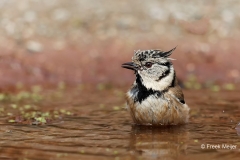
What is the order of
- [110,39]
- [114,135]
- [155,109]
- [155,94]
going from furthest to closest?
[110,39] < [155,94] < [155,109] < [114,135]

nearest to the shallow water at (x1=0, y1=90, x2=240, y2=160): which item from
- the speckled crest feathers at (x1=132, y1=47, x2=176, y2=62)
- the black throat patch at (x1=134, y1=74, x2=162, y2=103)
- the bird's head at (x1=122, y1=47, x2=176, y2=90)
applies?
the black throat patch at (x1=134, y1=74, x2=162, y2=103)

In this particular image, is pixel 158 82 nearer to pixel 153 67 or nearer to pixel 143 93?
pixel 153 67

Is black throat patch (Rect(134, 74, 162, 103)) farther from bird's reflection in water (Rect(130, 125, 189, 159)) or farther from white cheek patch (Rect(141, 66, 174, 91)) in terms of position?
bird's reflection in water (Rect(130, 125, 189, 159))

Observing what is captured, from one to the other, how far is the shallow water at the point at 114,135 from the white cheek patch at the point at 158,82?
0.66 meters

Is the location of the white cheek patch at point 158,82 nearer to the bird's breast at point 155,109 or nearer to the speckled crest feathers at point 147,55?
the bird's breast at point 155,109

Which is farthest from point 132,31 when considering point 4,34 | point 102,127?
point 102,127

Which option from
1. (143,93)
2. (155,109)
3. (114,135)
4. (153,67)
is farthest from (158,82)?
(114,135)

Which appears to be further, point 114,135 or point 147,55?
point 147,55

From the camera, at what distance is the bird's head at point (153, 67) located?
8602 millimetres

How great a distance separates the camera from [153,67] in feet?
28.5

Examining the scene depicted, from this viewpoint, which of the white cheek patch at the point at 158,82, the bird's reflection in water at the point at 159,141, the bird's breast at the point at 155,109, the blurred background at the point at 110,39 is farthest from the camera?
the blurred background at the point at 110,39

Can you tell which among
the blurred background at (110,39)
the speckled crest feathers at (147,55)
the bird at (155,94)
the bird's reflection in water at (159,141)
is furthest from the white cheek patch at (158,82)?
the blurred background at (110,39)

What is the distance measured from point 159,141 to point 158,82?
4.76 feet

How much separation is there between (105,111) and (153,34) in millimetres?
5423
